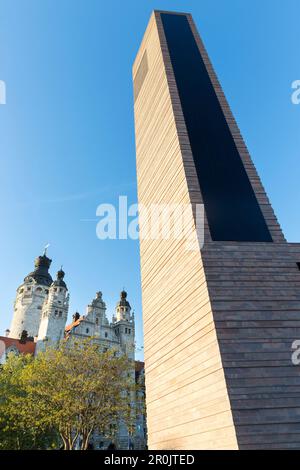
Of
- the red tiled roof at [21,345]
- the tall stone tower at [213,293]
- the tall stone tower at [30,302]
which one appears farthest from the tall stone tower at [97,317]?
the tall stone tower at [213,293]

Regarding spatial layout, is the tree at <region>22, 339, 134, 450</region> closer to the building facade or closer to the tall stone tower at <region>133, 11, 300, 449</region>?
the tall stone tower at <region>133, 11, 300, 449</region>

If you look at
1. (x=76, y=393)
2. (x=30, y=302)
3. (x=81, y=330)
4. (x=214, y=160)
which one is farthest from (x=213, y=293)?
(x=30, y=302)

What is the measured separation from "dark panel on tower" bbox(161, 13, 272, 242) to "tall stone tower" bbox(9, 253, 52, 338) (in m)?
57.8

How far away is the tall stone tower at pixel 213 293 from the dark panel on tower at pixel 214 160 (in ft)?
0.17

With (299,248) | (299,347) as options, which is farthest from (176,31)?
(299,347)

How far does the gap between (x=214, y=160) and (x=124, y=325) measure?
4411 centimetres

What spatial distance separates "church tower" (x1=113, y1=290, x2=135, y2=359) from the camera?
49688 millimetres

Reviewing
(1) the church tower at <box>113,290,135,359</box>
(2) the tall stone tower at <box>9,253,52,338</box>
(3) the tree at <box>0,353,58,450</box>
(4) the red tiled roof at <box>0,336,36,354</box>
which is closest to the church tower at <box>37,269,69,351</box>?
(4) the red tiled roof at <box>0,336,36,354</box>

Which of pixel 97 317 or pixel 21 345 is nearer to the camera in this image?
pixel 21 345

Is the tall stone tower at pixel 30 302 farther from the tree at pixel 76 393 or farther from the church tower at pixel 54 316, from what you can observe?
the tree at pixel 76 393

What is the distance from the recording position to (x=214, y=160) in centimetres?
1363

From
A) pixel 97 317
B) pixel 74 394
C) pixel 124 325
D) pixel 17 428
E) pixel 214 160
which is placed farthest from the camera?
pixel 124 325

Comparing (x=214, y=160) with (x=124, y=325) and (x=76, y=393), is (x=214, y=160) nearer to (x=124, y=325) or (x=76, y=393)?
(x=76, y=393)

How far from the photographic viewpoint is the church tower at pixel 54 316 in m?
46.0
